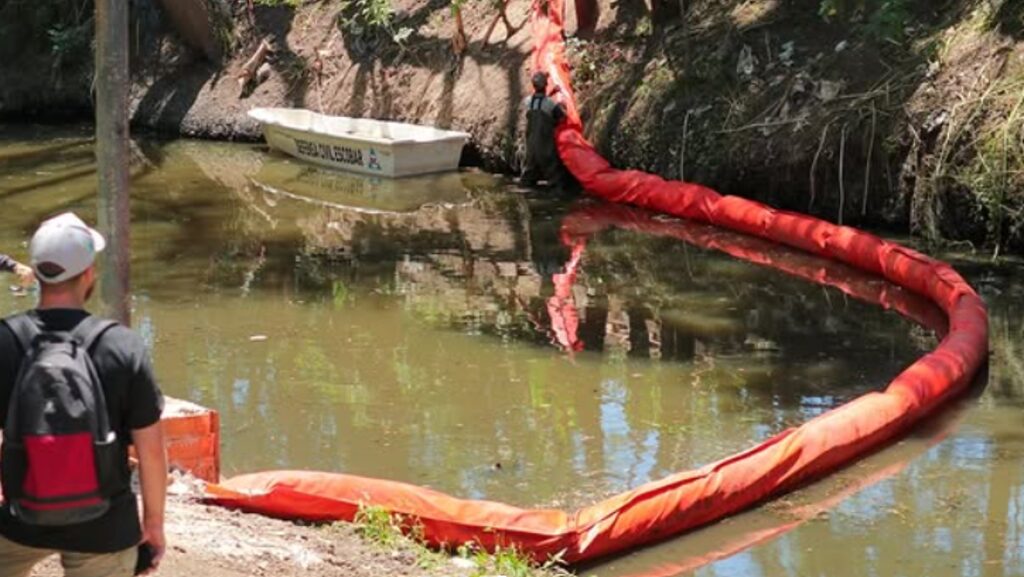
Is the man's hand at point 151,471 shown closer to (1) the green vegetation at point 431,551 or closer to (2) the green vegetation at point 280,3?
(1) the green vegetation at point 431,551

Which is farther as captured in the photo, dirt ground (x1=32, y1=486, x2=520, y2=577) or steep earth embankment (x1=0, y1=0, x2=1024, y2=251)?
steep earth embankment (x1=0, y1=0, x2=1024, y2=251)

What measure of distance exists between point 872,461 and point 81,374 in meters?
5.42

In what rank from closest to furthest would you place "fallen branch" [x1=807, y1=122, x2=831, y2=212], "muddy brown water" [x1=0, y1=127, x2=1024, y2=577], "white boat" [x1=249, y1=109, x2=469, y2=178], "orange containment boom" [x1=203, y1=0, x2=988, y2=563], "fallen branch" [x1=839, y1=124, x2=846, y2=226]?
1. "orange containment boom" [x1=203, y1=0, x2=988, y2=563]
2. "muddy brown water" [x1=0, y1=127, x2=1024, y2=577]
3. "fallen branch" [x1=839, y1=124, x2=846, y2=226]
4. "fallen branch" [x1=807, y1=122, x2=831, y2=212]
5. "white boat" [x1=249, y1=109, x2=469, y2=178]

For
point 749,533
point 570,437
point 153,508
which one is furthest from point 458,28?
point 153,508

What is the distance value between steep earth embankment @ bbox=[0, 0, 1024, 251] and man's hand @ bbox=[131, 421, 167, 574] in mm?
9610

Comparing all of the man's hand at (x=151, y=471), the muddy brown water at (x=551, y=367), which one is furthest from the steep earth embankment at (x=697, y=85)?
the man's hand at (x=151, y=471)

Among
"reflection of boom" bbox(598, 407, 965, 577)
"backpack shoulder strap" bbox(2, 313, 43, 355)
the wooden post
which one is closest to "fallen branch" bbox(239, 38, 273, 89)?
"reflection of boom" bbox(598, 407, 965, 577)

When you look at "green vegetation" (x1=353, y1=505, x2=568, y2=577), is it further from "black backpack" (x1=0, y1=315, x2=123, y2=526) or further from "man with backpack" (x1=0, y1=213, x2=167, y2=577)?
"black backpack" (x1=0, y1=315, x2=123, y2=526)

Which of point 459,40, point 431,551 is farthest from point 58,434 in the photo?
point 459,40

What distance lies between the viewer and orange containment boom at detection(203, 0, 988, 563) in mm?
6969

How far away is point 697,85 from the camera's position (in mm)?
15523

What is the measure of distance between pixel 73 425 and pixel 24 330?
11.2 inches

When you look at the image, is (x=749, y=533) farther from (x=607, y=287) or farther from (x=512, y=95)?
(x=512, y=95)

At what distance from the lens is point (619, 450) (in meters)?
8.75
